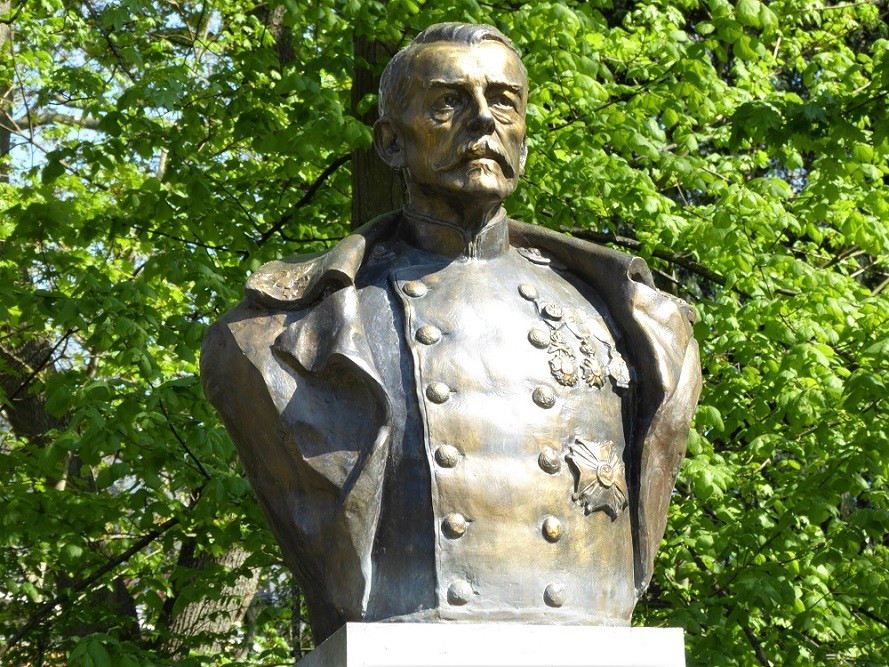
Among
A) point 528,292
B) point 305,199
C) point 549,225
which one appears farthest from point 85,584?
point 528,292

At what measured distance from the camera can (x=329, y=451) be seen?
360 centimetres

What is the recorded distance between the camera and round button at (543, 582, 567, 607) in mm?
3488

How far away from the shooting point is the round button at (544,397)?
365cm

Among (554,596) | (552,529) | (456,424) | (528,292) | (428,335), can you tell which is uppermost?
(528,292)

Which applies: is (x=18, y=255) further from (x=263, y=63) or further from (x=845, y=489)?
(x=845, y=489)

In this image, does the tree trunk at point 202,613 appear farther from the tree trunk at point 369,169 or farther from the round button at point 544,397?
the round button at point 544,397

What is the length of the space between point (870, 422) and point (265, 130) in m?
3.52

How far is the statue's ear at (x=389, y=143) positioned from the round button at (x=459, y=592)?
1119 millimetres

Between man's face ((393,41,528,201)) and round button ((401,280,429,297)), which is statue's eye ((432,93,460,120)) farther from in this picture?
round button ((401,280,429,297))

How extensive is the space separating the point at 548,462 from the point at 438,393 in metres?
0.30

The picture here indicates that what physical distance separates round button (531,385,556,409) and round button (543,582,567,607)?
426mm

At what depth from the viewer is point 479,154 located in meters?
3.79

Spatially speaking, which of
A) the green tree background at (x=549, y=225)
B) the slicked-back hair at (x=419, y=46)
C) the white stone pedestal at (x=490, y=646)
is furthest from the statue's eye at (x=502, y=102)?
the green tree background at (x=549, y=225)

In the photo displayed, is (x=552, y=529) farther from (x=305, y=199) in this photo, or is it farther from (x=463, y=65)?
(x=305, y=199)
